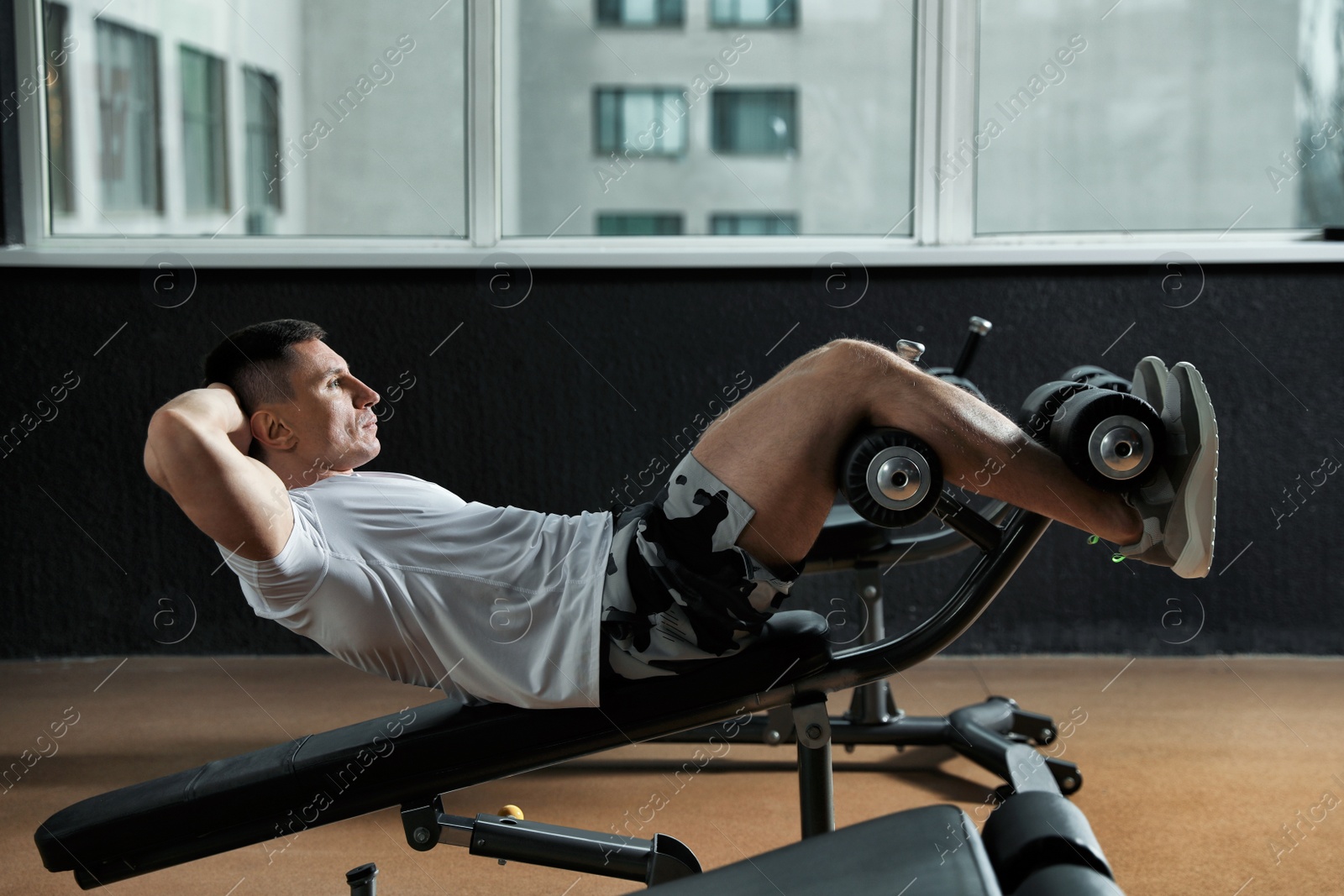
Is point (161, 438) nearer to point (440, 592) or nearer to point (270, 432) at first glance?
point (270, 432)

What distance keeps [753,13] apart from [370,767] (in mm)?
2284

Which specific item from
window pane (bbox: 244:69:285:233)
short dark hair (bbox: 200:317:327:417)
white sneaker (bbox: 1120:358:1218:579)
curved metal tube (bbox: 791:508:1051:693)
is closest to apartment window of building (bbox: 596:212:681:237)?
window pane (bbox: 244:69:285:233)

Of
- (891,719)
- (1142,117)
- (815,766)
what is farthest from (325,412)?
(1142,117)

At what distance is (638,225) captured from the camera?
9.98 ft

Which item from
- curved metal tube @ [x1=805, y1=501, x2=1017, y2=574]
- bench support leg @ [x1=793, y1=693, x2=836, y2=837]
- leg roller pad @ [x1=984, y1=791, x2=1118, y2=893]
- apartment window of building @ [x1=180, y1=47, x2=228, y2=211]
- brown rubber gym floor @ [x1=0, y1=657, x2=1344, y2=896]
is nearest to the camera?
leg roller pad @ [x1=984, y1=791, x2=1118, y2=893]

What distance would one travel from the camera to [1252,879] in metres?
1.74

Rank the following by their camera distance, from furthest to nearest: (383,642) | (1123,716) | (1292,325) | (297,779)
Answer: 1. (1292,325)
2. (1123,716)
3. (383,642)
4. (297,779)

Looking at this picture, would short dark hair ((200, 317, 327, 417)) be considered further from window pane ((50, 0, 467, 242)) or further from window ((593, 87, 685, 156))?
window ((593, 87, 685, 156))

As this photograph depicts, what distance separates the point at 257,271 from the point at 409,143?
1.72 feet

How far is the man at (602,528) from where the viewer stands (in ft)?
4.70

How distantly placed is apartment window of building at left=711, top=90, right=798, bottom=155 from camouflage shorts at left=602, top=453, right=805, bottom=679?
1.70m

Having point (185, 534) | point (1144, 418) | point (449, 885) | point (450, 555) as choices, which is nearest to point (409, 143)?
point (185, 534)

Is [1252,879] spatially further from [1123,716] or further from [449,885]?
[449,885]

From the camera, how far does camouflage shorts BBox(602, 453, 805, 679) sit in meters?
1.48
